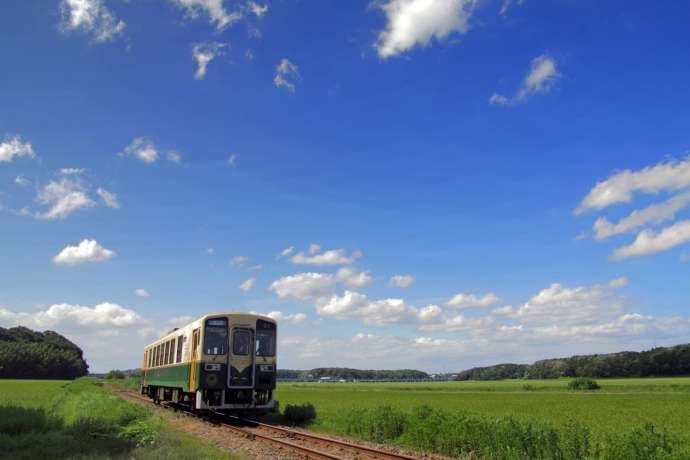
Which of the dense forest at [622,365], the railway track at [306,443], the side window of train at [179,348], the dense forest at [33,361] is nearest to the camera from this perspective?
the railway track at [306,443]

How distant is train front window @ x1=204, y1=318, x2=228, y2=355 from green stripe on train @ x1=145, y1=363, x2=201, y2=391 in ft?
2.46

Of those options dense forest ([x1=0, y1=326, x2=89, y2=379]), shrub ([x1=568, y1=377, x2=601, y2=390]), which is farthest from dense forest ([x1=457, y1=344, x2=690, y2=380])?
dense forest ([x1=0, y1=326, x2=89, y2=379])

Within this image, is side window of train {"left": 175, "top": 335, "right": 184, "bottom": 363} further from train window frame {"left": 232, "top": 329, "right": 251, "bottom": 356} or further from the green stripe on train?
train window frame {"left": 232, "top": 329, "right": 251, "bottom": 356}

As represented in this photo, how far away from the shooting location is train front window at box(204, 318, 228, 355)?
1909 cm

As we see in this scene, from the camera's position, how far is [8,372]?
327ft

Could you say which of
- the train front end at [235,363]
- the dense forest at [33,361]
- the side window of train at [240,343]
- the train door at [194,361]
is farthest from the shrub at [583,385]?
the dense forest at [33,361]

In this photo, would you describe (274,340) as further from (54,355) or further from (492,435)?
(54,355)

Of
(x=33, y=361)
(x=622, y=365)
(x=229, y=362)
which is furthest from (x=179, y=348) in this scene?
(x=33, y=361)

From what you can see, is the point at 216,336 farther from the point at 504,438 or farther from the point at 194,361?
the point at 504,438

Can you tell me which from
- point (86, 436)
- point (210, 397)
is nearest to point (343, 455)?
point (86, 436)

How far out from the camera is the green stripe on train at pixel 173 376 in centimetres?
2021

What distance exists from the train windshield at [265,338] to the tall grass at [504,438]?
221 inches

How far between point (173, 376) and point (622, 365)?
313 feet

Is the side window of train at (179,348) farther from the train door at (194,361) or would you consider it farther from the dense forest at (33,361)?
the dense forest at (33,361)
